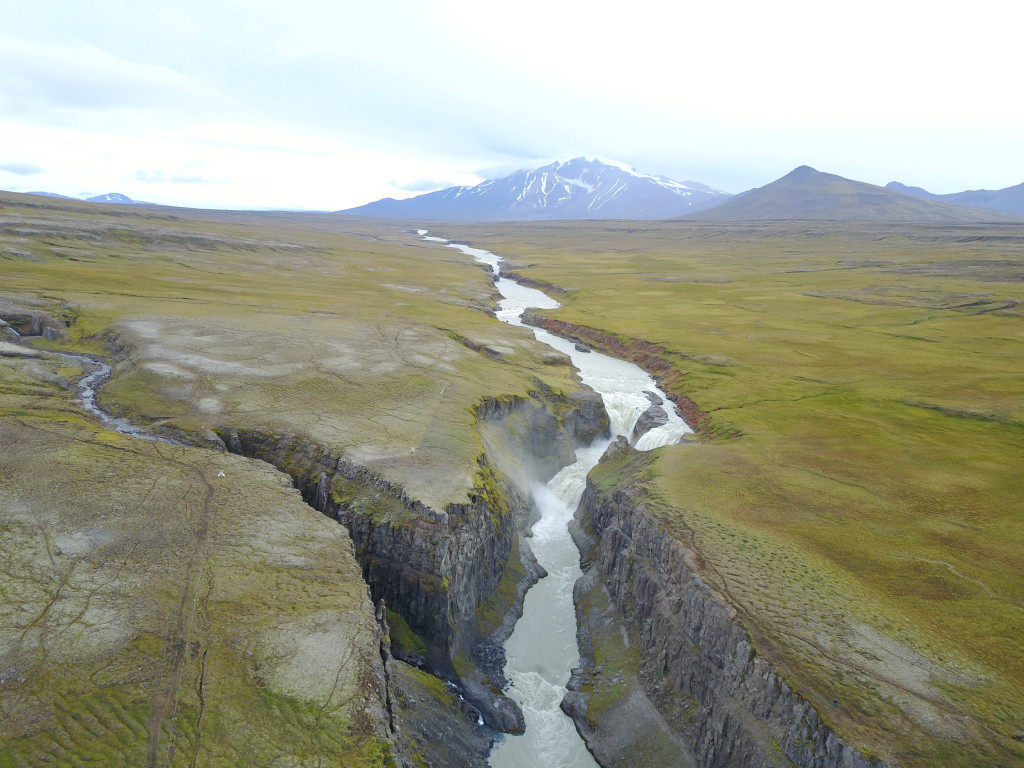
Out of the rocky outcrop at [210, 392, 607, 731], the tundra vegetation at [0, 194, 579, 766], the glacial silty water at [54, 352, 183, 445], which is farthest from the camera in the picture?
the glacial silty water at [54, 352, 183, 445]

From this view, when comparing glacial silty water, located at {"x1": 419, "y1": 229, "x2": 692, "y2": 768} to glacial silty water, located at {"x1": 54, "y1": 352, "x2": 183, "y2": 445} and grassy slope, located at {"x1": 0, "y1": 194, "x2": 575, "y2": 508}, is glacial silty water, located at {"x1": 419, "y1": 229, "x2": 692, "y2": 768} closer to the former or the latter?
grassy slope, located at {"x1": 0, "y1": 194, "x2": 575, "y2": 508}

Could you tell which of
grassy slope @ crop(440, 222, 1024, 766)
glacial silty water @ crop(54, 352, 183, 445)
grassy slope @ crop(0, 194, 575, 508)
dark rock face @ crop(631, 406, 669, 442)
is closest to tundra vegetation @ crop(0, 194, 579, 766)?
grassy slope @ crop(0, 194, 575, 508)

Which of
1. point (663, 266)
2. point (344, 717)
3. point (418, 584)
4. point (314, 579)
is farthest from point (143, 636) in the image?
point (663, 266)

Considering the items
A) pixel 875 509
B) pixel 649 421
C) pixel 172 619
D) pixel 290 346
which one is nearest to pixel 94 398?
pixel 290 346

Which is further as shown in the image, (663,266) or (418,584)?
(663,266)

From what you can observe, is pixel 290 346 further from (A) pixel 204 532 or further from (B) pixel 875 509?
(B) pixel 875 509

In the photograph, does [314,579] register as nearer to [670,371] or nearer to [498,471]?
[498,471]
